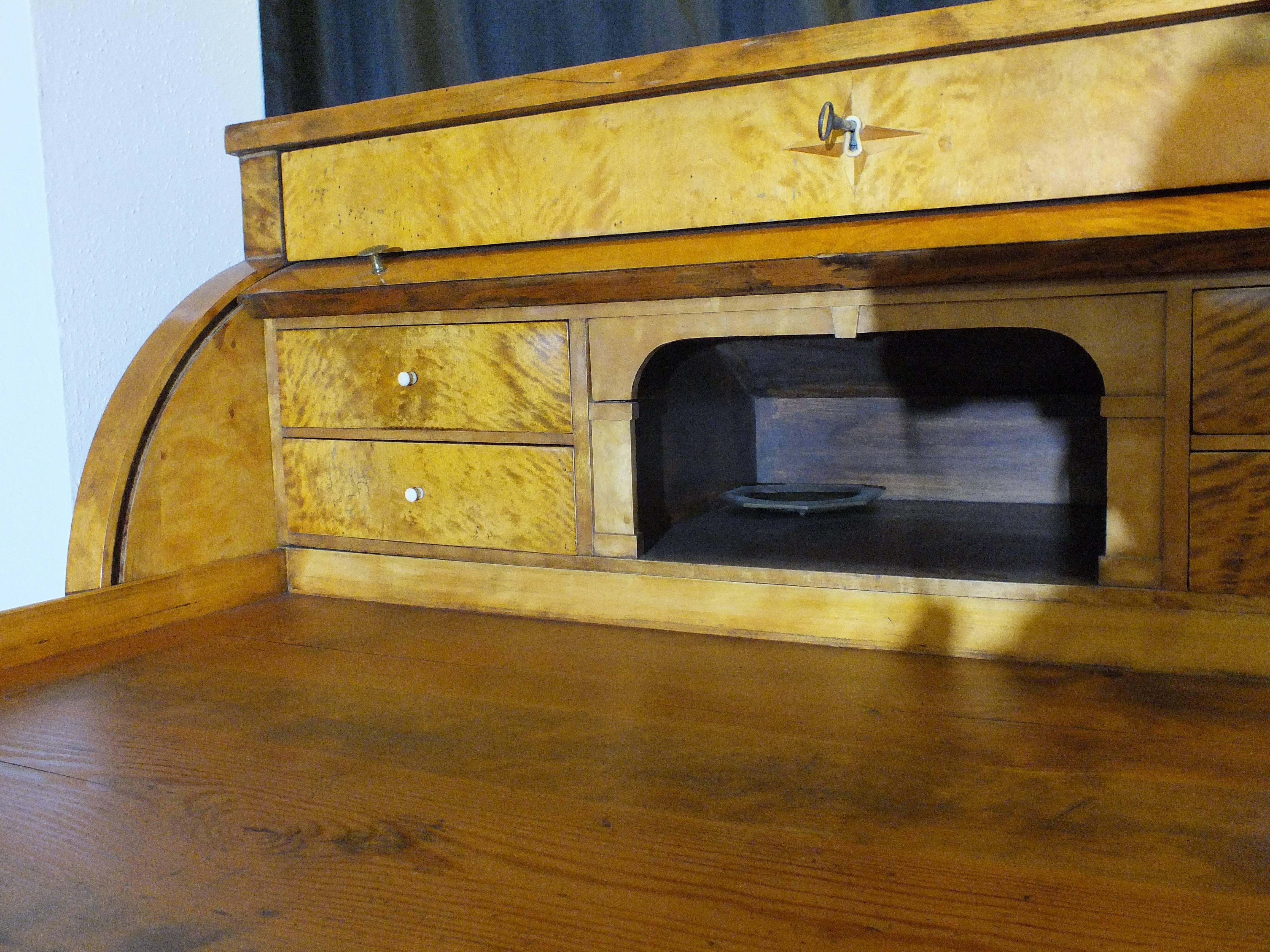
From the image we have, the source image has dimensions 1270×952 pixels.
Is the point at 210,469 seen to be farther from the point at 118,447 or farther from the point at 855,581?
the point at 855,581

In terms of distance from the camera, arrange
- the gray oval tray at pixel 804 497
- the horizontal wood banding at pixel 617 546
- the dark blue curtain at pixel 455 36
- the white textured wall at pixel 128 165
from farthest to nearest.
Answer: the dark blue curtain at pixel 455 36, the white textured wall at pixel 128 165, the gray oval tray at pixel 804 497, the horizontal wood banding at pixel 617 546

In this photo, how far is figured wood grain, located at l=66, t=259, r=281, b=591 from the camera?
3.97 ft

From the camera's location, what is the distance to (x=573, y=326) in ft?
3.87

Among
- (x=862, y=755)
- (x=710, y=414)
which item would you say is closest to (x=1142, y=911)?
(x=862, y=755)

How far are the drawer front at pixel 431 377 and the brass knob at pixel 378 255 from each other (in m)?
Result: 0.08

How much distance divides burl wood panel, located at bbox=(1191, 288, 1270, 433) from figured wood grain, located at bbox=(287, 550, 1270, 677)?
0.18 meters

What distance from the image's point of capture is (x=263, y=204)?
144cm

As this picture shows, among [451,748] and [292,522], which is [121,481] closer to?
[292,522]

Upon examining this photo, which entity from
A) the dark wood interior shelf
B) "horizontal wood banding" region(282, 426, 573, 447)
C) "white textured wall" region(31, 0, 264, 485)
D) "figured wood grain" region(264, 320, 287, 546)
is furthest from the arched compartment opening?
"white textured wall" region(31, 0, 264, 485)

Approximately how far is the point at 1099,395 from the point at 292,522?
1217mm

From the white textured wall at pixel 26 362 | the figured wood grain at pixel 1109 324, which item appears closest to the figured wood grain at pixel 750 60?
the figured wood grain at pixel 1109 324

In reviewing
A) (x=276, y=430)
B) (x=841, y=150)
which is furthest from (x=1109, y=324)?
(x=276, y=430)

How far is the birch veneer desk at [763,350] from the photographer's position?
0.94m

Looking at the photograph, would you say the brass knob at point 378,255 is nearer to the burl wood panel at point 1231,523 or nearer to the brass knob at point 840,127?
the brass knob at point 840,127
